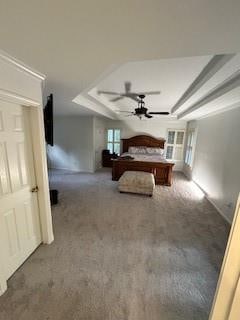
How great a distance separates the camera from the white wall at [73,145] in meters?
6.36

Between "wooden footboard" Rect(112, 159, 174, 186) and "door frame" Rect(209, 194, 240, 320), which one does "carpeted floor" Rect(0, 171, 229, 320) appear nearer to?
"door frame" Rect(209, 194, 240, 320)

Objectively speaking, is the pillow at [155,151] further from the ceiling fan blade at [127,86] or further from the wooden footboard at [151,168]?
the ceiling fan blade at [127,86]

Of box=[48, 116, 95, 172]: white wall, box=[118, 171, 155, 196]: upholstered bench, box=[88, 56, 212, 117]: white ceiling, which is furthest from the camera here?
box=[48, 116, 95, 172]: white wall

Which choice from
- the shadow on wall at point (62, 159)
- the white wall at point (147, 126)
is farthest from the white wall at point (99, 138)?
the shadow on wall at point (62, 159)

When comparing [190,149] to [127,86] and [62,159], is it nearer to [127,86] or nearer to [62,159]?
[127,86]

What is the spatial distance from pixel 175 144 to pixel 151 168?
9.05 feet

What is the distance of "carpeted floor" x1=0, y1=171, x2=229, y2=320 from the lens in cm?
155

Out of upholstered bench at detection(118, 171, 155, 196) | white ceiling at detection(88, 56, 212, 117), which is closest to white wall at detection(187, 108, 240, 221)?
white ceiling at detection(88, 56, 212, 117)

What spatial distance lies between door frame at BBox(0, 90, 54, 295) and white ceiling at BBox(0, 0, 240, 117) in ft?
1.40

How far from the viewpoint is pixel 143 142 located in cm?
727

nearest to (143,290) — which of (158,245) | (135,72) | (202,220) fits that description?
(158,245)

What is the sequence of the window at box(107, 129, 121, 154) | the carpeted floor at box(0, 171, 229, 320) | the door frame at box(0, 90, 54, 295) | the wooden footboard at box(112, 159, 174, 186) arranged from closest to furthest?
the carpeted floor at box(0, 171, 229, 320)
the door frame at box(0, 90, 54, 295)
the wooden footboard at box(112, 159, 174, 186)
the window at box(107, 129, 121, 154)

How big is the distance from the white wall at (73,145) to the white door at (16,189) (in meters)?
4.32

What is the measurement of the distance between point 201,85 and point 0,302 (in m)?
3.84
